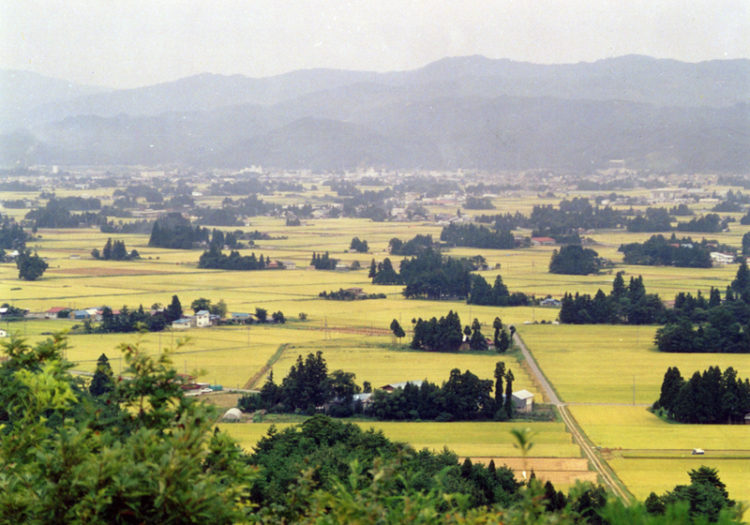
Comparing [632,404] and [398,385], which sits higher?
[398,385]

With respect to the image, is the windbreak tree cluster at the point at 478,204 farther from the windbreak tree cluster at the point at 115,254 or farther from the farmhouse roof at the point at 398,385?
the farmhouse roof at the point at 398,385

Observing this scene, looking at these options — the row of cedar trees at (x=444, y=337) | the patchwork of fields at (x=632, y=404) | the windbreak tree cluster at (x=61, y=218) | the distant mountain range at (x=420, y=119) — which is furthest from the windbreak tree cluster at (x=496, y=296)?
the distant mountain range at (x=420, y=119)

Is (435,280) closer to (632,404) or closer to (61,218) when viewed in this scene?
(632,404)

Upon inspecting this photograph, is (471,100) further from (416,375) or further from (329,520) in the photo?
(329,520)

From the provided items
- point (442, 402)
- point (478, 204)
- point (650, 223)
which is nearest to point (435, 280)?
point (442, 402)

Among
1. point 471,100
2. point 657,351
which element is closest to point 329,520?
point 657,351

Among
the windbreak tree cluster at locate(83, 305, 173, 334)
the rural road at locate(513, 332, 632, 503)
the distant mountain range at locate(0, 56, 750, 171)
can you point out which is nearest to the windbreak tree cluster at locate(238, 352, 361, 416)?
the rural road at locate(513, 332, 632, 503)
